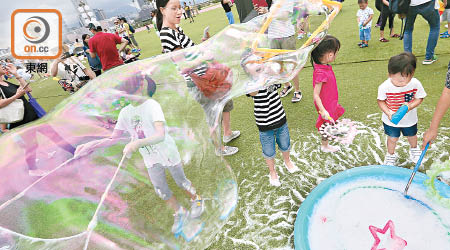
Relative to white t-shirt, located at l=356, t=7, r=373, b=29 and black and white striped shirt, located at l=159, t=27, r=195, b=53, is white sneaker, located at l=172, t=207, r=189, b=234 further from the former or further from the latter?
white t-shirt, located at l=356, t=7, r=373, b=29

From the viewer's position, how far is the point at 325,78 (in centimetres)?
236

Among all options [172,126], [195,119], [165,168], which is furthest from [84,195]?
[195,119]

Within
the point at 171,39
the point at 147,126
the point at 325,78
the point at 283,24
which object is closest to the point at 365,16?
the point at 325,78

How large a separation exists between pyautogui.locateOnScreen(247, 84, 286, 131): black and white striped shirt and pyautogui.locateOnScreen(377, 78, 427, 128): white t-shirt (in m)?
0.96

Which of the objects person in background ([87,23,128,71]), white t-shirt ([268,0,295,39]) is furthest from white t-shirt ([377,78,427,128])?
person in background ([87,23,128,71])

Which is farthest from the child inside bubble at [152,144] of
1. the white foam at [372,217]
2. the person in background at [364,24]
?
the person in background at [364,24]

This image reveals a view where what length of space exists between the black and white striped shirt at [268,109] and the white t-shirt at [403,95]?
0.96m

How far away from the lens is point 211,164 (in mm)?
1788

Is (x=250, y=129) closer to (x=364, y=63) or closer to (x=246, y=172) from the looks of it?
(x=246, y=172)

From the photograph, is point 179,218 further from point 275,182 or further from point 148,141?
point 275,182

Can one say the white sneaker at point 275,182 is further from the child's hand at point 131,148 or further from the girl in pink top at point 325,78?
the child's hand at point 131,148

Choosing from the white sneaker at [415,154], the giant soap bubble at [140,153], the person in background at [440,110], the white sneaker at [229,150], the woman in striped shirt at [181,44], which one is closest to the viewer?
the giant soap bubble at [140,153]

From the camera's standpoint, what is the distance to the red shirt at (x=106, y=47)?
14.6 feet

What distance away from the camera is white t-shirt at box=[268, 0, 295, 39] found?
6.02 feet
